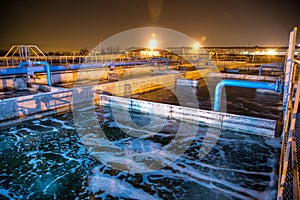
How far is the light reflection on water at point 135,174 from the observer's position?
335 centimetres

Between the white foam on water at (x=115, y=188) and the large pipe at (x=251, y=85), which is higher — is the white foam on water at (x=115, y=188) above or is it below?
below

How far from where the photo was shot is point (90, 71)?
41.9 feet

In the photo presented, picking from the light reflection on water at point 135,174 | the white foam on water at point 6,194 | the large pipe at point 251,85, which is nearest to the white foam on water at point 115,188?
the light reflection on water at point 135,174

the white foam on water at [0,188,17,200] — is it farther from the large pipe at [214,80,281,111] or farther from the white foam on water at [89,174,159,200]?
the large pipe at [214,80,281,111]

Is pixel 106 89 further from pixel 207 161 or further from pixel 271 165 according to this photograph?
pixel 271 165

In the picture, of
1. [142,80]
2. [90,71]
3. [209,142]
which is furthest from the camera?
[90,71]

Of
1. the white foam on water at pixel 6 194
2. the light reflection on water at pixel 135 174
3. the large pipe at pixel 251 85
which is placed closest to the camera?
the white foam on water at pixel 6 194

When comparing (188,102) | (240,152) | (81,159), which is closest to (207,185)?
(240,152)

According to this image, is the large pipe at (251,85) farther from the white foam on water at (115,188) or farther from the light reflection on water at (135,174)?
the white foam on water at (115,188)

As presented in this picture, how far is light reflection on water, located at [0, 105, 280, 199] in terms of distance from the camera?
335cm

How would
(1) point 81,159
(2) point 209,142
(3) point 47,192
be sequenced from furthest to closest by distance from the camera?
(2) point 209,142, (1) point 81,159, (3) point 47,192

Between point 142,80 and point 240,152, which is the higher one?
point 142,80

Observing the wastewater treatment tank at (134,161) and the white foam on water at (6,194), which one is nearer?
the white foam on water at (6,194)

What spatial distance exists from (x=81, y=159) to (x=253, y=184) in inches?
132
